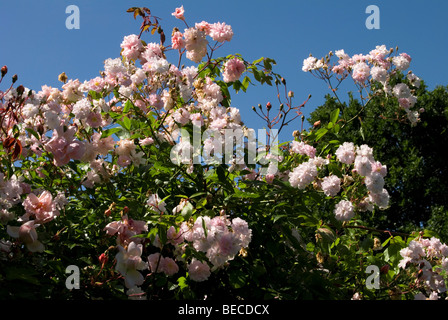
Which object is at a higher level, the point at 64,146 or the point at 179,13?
the point at 179,13

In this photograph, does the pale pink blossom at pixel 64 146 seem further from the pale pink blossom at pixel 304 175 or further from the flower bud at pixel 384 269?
the flower bud at pixel 384 269

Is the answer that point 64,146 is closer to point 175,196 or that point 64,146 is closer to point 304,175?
point 175,196

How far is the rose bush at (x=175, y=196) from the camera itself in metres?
2.28

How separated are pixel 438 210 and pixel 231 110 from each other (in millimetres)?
7884

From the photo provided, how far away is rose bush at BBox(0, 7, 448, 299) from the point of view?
2.28 metres

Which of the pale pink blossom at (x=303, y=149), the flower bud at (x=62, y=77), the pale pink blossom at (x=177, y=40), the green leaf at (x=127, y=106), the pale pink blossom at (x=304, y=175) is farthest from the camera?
the flower bud at (x=62, y=77)

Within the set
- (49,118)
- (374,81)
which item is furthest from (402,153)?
(49,118)

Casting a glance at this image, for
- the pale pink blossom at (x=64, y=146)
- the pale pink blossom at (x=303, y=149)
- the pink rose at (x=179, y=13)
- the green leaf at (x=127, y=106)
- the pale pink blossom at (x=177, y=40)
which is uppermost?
the pink rose at (x=179, y=13)

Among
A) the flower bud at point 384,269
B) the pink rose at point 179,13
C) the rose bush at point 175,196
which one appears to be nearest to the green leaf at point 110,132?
the rose bush at point 175,196

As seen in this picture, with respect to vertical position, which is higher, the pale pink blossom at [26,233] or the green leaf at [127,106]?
the green leaf at [127,106]

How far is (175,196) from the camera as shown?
2527mm

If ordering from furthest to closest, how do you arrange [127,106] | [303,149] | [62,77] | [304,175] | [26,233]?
[62,77] → [303,149] → [127,106] → [304,175] → [26,233]

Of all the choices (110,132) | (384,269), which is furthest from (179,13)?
(384,269)
